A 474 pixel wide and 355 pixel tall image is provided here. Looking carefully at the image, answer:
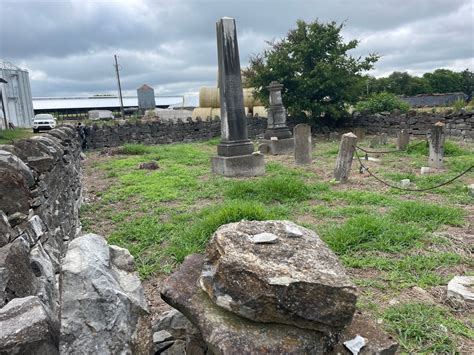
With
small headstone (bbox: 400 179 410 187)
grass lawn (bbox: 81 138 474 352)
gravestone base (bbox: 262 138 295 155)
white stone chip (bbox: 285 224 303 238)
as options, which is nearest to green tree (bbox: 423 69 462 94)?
gravestone base (bbox: 262 138 295 155)

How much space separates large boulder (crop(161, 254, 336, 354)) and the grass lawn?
99 cm

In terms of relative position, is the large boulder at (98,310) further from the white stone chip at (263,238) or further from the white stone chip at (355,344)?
the white stone chip at (355,344)

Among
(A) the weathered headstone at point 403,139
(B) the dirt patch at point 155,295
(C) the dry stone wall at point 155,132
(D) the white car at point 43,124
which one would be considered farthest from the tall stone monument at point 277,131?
(D) the white car at point 43,124

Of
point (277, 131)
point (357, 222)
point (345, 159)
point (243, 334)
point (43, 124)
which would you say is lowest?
point (357, 222)

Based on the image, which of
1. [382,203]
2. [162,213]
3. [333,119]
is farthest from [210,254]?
[333,119]

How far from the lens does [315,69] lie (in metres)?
16.1

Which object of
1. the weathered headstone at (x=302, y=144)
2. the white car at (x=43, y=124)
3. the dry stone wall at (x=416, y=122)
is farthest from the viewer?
the white car at (x=43, y=124)

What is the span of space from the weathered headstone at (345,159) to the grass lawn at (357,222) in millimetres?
214

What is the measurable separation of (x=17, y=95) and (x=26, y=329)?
42.3 meters

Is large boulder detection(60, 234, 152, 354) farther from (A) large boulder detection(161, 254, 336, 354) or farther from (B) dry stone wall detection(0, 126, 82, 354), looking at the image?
(A) large boulder detection(161, 254, 336, 354)

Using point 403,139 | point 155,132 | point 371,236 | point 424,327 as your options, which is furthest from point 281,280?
point 155,132

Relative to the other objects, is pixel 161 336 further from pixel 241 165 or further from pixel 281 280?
pixel 241 165

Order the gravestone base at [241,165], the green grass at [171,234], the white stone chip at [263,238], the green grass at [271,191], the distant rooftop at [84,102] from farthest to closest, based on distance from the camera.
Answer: the distant rooftop at [84,102] < the gravestone base at [241,165] < the green grass at [271,191] < the green grass at [171,234] < the white stone chip at [263,238]

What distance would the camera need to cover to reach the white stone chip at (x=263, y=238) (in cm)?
229
